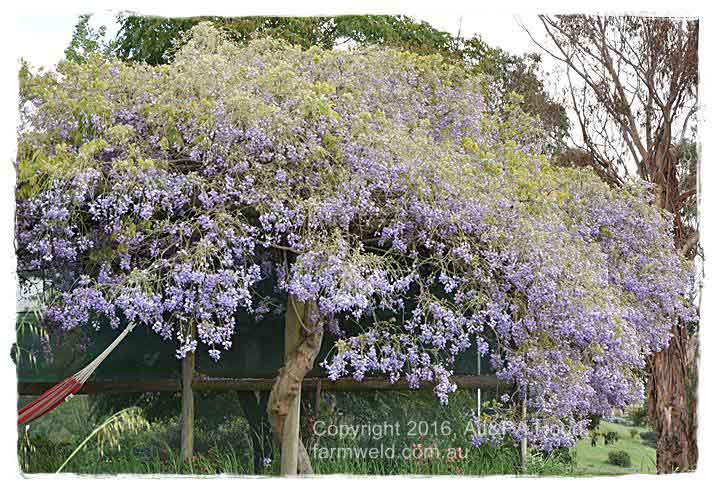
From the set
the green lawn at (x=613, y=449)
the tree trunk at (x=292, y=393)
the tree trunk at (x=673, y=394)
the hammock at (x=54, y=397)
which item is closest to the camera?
the hammock at (x=54, y=397)

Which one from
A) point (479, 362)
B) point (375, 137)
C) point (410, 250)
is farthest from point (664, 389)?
point (375, 137)

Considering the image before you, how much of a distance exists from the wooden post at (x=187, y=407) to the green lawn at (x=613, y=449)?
2.49 m

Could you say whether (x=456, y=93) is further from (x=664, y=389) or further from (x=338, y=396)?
(x=664, y=389)

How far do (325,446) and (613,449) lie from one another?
2.37 m

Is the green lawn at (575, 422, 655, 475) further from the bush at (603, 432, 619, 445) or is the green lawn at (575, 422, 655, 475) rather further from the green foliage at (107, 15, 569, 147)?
the green foliage at (107, 15, 569, 147)

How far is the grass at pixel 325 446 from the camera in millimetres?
5020

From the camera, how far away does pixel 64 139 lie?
14.9ft

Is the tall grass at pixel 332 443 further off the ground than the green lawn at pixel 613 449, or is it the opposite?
the tall grass at pixel 332 443

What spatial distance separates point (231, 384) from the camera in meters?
5.18

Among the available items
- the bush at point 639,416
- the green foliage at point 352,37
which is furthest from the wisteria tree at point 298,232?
the green foliage at point 352,37

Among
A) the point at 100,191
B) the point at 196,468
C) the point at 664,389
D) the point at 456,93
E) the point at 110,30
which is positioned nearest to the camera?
the point at 100,191

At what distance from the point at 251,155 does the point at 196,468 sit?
75.7 inches

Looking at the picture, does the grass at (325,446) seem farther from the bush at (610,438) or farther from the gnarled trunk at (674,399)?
the gnarled trunk at (674,399)

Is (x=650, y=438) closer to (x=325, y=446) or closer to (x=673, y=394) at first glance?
(x=673, y=394)
